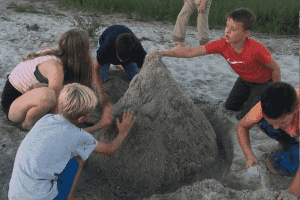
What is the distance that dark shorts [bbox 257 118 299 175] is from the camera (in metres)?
1.59

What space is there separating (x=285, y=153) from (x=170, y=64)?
2.11 metres

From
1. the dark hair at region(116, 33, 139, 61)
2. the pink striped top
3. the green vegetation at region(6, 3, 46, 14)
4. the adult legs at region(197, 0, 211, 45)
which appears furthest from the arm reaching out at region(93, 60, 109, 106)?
the green vegetation at region(6, 3, 46, 14)

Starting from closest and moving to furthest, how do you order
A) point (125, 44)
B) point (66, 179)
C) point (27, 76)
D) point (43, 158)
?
point (43, 158)
point (66, 179)
point (27, 76)
point (125, 44)

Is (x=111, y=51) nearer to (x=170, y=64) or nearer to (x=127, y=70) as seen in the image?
(x=127, y=70)

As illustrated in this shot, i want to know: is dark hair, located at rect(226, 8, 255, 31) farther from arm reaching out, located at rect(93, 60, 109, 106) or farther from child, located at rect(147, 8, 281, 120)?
arm reaching out, located at rect(93, 60, 109, 106)

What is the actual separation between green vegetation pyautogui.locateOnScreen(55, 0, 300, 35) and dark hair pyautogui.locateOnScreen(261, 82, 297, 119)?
4.20 m

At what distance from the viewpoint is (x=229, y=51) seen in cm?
220

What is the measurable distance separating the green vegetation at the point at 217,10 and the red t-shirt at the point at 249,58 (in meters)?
3.16

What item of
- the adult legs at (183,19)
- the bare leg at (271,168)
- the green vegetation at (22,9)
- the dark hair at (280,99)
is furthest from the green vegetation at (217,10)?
the dark hair at (280,99)

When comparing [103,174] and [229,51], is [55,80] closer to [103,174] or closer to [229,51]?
[103,174]

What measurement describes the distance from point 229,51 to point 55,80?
1.59 metres

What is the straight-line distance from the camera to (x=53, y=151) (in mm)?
1242

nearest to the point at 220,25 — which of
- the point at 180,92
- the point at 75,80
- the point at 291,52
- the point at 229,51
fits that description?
the point at 291,52

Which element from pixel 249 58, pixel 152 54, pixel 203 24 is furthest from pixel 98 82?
pixel 203 24
